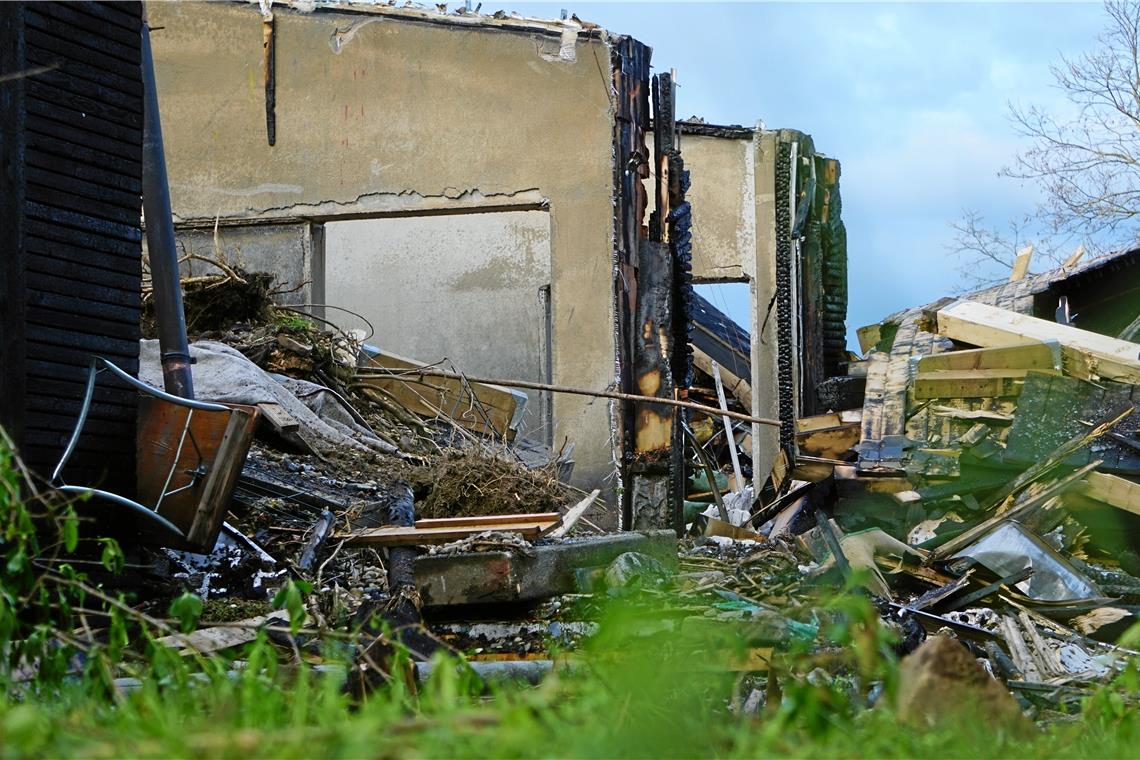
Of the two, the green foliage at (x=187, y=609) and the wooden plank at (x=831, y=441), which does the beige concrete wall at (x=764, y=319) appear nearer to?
the wooden plank at (x=831, y=441)

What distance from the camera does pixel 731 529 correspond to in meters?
8.95

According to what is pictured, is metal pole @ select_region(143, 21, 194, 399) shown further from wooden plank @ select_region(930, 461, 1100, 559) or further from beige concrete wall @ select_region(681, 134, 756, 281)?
beige concrete wall @ select_region(681, 134, 756, 281)

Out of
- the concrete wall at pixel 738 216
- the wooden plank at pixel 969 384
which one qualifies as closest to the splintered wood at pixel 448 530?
the wooden plank at pixel 969 384

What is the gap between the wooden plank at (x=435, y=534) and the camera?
5684mm

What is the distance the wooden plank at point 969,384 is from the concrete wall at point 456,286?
21.3 feet

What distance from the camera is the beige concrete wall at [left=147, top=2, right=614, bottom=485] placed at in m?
10.2

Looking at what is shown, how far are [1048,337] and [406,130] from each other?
5.69m

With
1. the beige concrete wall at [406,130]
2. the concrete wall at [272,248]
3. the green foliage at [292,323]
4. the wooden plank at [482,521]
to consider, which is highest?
the beige concrete wall at [406,130]

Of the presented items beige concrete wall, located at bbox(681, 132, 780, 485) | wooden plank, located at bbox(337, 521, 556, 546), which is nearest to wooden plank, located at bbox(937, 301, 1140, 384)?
wooden plank, located at bbox(337, 521, 556, 546)

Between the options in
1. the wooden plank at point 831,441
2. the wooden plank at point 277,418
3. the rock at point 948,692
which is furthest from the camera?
the wooden plank at point 831,441

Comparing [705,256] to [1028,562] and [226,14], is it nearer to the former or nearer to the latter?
[226,14]

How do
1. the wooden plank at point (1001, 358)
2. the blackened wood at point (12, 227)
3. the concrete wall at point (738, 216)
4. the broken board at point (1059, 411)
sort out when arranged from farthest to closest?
the concrete wall at point (738, 216)
the wooden plank at point (1001, 358)
the broken board at point (1059, 411)
the blackened wood at point (12, 227)

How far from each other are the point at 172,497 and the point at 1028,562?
470 centimetres

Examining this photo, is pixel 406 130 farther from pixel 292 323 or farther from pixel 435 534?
pixel 435 534
